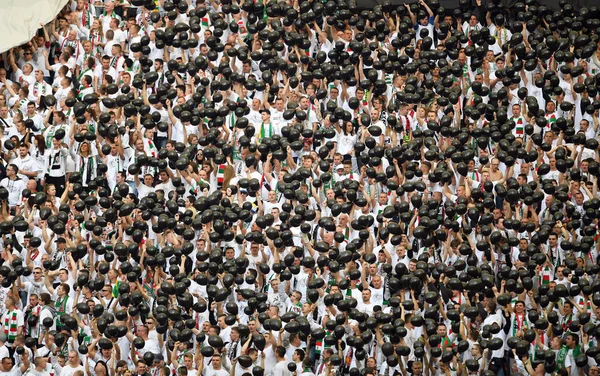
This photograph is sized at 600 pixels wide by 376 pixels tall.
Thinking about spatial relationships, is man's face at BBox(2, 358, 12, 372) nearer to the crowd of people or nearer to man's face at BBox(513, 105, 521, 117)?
the crowd of people

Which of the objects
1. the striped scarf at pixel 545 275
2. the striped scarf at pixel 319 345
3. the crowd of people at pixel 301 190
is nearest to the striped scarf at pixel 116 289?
the crowd of people at pixel 301 190

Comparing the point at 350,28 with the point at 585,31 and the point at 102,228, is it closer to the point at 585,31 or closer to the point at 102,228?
the point at 585,31


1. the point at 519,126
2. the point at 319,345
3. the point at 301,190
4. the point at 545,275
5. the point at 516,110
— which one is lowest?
the point at 319,345

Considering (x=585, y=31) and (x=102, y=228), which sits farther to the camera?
(x=585, y=31)

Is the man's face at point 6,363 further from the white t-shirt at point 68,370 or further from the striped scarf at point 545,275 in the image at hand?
the striped scarf at point 545,275

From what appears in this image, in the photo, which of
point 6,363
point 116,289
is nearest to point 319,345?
point 116,289

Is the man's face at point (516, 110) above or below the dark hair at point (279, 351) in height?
above

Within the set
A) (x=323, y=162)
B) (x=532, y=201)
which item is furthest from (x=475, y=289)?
(x=323, y=162)

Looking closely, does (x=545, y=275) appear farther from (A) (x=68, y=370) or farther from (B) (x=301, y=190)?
(A) (x=68, y=370)

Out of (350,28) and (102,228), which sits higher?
(350,28)
